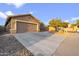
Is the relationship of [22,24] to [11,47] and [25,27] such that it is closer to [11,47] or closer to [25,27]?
[25,27]

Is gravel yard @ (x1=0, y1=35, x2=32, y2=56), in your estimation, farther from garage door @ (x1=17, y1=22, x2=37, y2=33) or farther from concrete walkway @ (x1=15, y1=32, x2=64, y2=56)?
garage door @ (x1=17, y1=22, x2=37, y2=33)

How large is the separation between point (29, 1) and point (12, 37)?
1263 millimetres

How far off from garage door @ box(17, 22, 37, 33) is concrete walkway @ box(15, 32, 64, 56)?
15cm

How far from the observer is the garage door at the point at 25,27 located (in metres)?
5.87

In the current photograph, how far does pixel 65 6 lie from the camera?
5531mm

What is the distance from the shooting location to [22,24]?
588 cm

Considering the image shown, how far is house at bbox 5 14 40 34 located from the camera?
5676 mm

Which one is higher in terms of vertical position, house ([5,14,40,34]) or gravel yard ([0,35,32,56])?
house ([5,14,40,34])

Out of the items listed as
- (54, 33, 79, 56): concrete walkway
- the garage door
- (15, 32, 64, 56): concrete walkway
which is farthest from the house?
(54, 33, 79, 56): concrete walkway

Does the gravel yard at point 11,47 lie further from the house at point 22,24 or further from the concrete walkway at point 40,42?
the house at point 22,24

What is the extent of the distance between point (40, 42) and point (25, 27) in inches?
29.4

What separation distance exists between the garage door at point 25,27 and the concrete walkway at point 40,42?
147 millimetres

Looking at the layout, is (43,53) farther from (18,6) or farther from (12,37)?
Result: (18,6)

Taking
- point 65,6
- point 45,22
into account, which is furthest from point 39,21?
point 65,6
